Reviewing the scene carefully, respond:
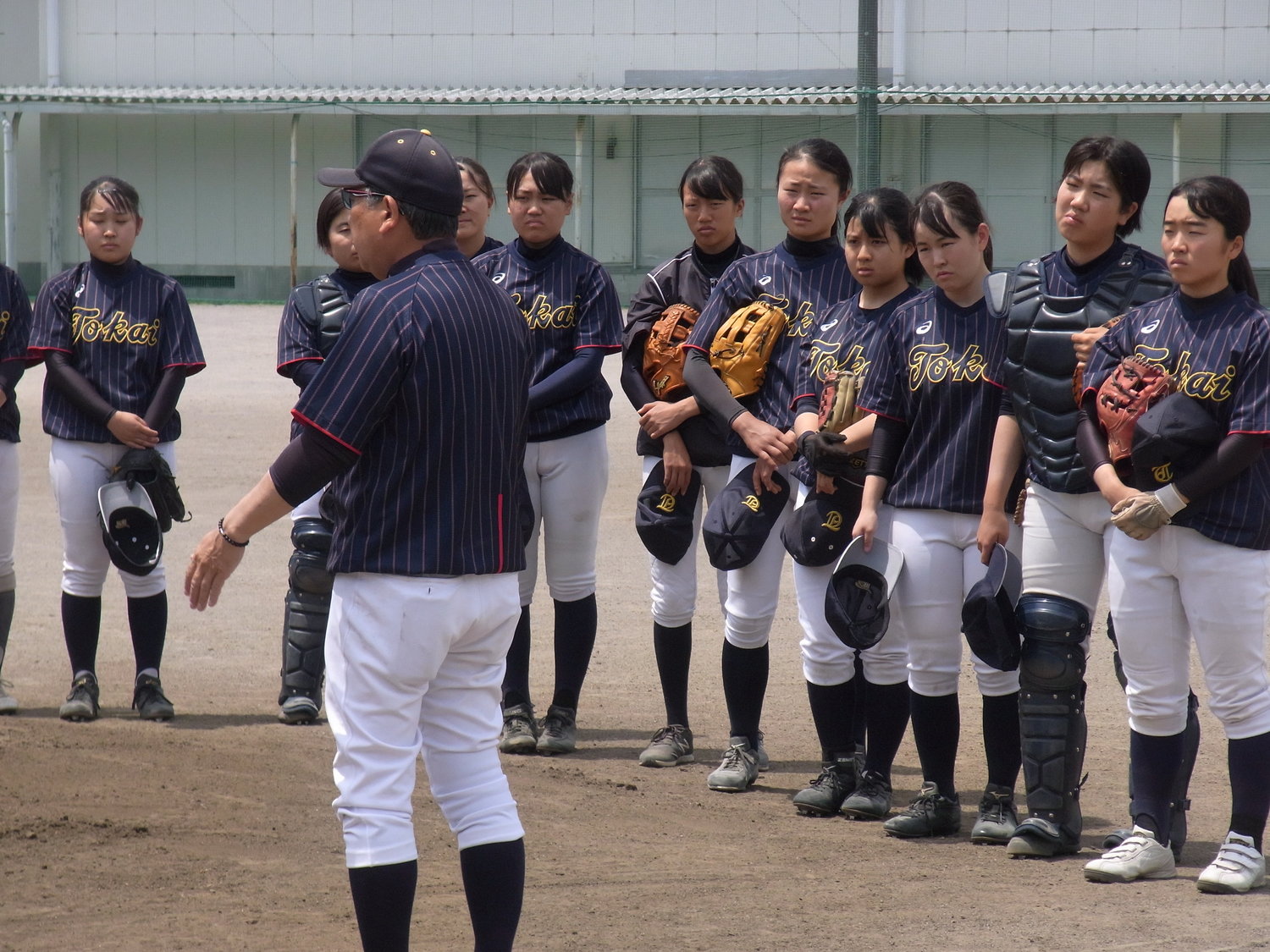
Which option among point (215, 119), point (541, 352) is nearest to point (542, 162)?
point (541, 352)

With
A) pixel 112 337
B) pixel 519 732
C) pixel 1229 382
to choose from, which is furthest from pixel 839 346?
pixel 112 337

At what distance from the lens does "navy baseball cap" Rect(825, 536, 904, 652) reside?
4297 millimetres

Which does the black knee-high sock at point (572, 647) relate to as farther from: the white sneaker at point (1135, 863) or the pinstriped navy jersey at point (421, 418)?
the pinstriped navy jersey at point (421, 418)

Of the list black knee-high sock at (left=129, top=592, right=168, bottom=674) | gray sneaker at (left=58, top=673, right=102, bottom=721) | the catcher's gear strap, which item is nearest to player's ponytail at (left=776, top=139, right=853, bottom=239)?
the catcher's gear strap

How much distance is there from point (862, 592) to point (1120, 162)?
1.41 metres

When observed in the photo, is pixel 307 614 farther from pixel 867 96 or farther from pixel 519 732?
pixel 867 96

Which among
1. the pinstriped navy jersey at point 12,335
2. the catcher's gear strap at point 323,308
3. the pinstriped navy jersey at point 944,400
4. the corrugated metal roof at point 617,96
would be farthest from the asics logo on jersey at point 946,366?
the corrugated metal roof at point 617,96

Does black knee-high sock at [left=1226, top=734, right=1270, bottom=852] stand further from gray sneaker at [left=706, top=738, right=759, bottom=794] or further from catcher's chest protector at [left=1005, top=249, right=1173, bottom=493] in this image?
gray sneaker at [left=706, top=738, right=759, bottom=794]

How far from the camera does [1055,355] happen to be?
13.4 feet

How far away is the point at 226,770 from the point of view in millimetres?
4988

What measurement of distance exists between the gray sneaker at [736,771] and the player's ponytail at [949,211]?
185 cm

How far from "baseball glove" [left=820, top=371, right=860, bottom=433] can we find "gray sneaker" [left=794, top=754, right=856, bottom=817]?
1.07 m

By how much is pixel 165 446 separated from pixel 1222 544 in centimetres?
399

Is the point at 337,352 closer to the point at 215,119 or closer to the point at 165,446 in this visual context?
the point at 165,446
